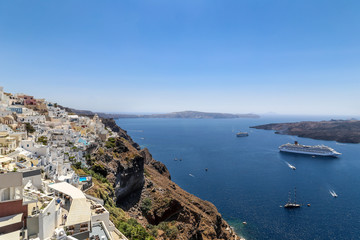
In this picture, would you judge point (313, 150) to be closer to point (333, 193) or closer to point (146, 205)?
point (333, 193)

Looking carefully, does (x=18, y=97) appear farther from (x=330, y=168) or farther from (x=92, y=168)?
(x=330, y=168)

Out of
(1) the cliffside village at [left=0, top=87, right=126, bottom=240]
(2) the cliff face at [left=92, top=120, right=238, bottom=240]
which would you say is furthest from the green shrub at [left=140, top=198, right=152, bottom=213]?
(1) the cliffside village at [left=0, top=87, right=126, bottom=240]

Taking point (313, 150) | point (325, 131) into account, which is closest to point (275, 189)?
point (313, 150)

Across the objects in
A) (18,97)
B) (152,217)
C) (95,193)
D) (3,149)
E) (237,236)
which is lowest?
(237,236)

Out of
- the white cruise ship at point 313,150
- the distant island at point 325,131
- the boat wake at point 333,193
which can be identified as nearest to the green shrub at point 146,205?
the boat wake at point 333,193

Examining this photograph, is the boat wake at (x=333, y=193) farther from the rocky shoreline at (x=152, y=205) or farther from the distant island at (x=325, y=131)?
the distant island at (x=325, y=131)

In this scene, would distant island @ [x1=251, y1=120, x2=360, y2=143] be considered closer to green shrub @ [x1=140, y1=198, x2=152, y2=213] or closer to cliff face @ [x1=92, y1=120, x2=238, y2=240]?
cliff face @ [x1=92, y1=120, x2=238, y2=240]

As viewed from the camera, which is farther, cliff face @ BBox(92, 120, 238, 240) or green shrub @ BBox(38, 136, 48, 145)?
green shrub @ BBox(38, 136, 48, 145)

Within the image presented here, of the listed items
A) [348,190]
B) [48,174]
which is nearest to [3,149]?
[48,174]
